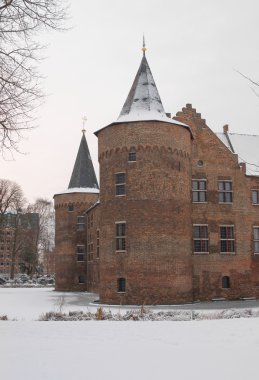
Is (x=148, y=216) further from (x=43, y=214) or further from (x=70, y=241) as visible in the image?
(x=43, y=214)

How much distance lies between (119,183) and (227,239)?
346 inches

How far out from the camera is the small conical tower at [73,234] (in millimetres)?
46656

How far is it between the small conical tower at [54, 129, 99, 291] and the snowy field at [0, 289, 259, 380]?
107 ft

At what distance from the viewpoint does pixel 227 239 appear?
32.8m

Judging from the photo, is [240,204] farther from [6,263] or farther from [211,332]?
Answer: [6,263]

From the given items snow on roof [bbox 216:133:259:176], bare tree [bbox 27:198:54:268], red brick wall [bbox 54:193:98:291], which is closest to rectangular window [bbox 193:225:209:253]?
snow on roof [bbox 216:133:259:176]

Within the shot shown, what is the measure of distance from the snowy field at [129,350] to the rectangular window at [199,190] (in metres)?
18.6

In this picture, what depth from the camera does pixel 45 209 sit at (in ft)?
263

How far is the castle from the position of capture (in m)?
27.7

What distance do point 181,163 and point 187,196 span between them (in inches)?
79.9

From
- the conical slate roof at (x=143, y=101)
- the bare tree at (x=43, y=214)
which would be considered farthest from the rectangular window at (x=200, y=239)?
the bare tree at (x=43, y=214)

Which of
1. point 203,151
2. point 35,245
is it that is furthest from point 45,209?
point 203,151

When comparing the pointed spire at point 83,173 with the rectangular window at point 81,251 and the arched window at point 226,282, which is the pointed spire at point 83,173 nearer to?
the rectangular window at point 81,251

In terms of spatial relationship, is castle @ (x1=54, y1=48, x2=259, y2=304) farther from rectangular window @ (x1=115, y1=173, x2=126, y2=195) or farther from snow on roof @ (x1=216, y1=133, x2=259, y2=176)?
snow on roof @ (x1=216, y1=133, x2=259, y2=176)
